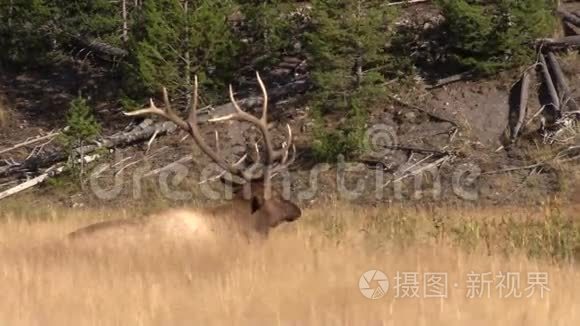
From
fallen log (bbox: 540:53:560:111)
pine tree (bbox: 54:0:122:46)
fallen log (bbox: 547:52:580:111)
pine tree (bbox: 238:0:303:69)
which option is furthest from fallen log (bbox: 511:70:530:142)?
pine tree (bbox: 54:0:122:46)

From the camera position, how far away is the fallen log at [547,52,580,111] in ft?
59.7

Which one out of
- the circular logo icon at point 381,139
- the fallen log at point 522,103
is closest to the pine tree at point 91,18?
the circular logo icon at point 381,139

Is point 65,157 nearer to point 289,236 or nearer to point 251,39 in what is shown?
point 251,39

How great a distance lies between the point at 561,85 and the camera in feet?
61.0

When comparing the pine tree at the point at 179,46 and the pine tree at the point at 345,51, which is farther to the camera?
the pine tree at the point at 179,46

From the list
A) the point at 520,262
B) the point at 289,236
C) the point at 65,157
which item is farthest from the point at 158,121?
the point at 520,262

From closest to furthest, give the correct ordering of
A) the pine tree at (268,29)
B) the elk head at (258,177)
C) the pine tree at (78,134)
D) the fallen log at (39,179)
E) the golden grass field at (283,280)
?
the golden grass field at (283,280) → the elk head at (258,177) → the pine tree at (78,134) → the fallen log at (39,179) → the pine tree at (268,29)

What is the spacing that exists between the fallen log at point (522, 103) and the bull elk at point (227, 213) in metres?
9.12

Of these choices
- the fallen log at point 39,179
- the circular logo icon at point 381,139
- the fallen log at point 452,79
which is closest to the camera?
the circular logo icon at point 381,139

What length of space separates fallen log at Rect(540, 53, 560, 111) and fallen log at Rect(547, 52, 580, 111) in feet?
0.32

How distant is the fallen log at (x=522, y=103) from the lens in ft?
58.7

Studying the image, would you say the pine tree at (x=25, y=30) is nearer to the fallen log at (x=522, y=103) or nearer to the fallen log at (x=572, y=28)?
the fallen log at (x=522, y=103)

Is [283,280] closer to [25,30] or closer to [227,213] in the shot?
[227,213]

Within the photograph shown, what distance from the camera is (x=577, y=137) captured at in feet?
57.2
